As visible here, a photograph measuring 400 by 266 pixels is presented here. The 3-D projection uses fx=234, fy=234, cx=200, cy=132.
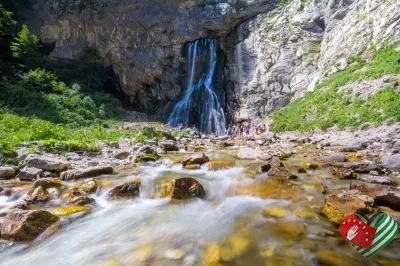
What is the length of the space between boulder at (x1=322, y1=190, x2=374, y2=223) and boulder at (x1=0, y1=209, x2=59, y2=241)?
485 centimetres

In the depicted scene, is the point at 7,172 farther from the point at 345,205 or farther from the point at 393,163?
the point at 393,163

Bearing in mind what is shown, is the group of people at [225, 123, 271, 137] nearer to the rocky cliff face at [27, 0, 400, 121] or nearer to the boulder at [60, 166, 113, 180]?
the rocky cliff face at [27, 0, 400, 121]

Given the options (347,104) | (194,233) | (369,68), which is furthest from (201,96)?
(194,233)


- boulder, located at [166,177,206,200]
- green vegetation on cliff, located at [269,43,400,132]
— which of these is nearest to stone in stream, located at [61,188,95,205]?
boulder, located at [166,177,206,200]

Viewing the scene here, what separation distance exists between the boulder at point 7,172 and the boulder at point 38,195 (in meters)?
1.91

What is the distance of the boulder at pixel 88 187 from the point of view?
17.7ft

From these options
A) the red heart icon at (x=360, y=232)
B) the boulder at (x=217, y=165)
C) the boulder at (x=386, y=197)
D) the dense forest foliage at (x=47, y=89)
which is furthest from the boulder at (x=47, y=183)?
the boulder at (x=386, y=197)

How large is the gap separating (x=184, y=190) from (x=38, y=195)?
299 centimetres

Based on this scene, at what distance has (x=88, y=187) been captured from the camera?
17.9ft

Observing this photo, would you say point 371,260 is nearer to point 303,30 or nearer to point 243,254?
point 243,254

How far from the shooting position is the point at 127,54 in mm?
31250

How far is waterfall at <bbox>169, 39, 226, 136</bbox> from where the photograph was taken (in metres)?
28.3

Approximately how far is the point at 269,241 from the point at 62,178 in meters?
5.29

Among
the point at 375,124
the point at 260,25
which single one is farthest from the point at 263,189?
the point at 260,25
